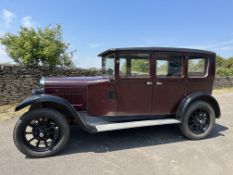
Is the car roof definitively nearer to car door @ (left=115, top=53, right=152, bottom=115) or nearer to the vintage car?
the vintage car

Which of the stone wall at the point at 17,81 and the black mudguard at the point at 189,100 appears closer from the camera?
the black mudguard at the point at 189,100

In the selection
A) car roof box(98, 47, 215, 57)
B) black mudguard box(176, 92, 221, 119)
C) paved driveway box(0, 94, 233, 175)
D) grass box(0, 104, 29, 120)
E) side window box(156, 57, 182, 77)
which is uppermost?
car roof box(98, 47, 215, 57)

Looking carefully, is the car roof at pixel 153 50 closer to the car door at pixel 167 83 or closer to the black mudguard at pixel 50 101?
the car door at pixel 167 83

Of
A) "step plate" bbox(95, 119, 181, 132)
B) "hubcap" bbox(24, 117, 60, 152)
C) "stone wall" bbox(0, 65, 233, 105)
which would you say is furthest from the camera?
"stone wall" bbox(0, 65, 233, 105)

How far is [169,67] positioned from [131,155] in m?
2.01

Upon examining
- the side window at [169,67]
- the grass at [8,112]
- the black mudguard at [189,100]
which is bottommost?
the grass at [8,112]

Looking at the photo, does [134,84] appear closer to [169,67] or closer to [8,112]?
[169,67]

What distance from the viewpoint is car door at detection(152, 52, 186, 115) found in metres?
4.17

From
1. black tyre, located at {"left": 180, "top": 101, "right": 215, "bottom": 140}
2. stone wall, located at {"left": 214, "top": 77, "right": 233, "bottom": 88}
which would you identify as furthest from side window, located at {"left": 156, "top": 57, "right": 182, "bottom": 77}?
stone wall, located at {"left": 214, "top": 77, "right": 233, "bottom": 88}

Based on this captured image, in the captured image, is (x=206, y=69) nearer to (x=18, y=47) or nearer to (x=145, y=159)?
(x=145, y=159)

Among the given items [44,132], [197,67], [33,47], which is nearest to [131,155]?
[44,132]

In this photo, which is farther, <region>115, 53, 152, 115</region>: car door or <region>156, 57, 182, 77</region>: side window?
<region>156, 57, 182, 77</region>: side window

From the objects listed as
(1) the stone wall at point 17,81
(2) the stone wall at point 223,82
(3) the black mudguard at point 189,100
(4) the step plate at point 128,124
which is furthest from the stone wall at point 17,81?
(2) the stone wall at point 223,82

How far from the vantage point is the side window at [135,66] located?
400 cm
